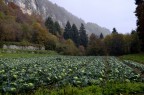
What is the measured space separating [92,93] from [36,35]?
12199 cm

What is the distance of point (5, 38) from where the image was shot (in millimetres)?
Result: 111500

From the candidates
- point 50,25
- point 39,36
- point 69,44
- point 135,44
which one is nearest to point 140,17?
point 135,44

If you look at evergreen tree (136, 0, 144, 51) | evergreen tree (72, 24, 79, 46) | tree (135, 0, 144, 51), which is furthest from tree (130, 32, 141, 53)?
evergreen tree (72, 24, 79, 46)

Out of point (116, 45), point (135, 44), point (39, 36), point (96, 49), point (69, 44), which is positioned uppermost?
point (39, 36)

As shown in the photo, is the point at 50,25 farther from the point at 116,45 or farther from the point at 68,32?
the point at 116,45

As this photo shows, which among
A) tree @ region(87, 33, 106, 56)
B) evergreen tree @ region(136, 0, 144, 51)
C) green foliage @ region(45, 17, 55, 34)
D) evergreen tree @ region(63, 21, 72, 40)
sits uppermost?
green foliage @ region(45, 17, 55, 34)

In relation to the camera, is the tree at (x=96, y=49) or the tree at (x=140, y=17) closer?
the tree at (x=140, y=17)

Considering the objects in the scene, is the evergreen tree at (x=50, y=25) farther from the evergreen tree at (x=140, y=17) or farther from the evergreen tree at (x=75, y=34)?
the evergreen tree at (x=140, y=17)

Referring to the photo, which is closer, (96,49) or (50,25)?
(96,49)

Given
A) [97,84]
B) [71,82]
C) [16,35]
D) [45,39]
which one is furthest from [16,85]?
[45,39]

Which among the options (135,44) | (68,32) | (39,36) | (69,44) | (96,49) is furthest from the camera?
(68,32)

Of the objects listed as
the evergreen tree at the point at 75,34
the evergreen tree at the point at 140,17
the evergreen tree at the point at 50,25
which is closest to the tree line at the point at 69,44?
the evergreen tree at the point at 75,34

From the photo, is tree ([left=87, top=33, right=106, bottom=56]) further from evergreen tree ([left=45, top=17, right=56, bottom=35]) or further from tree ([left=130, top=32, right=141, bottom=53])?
evergreen tree ([left=45, top=17, right=56, bottom=35])

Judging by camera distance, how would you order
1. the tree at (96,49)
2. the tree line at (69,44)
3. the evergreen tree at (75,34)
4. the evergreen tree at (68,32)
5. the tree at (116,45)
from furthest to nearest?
the evergreen tree at (68,32)
the evergreen tree at (75,34)
the tree at (96,49)
the tree at (116,45)
the tree line at (69,44)
